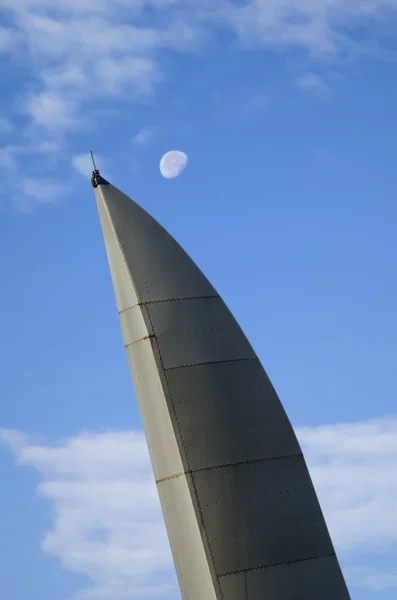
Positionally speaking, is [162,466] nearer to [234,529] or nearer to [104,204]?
[234,529]

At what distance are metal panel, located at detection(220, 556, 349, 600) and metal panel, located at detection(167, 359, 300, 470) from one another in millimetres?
2263

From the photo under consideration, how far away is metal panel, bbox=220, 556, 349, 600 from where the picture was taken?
19.5 metres

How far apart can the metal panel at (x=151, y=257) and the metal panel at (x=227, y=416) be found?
183 centimetres

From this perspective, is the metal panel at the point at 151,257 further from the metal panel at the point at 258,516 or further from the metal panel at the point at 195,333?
the metal panel at the point at 258,516

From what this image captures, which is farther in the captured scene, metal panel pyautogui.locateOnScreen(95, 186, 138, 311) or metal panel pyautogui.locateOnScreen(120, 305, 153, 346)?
metal panel pyautogui.locateOnScreen(95, 186, 138, 311)

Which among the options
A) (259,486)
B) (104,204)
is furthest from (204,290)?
(259,486)

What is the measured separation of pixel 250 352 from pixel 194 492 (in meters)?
3.32

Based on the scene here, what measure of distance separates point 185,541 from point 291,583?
90.0 inches

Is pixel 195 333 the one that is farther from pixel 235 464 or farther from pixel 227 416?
pixel 235 464

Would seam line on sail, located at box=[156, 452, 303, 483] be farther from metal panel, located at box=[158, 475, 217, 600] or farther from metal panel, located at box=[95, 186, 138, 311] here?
metal panel, located at box=[95, 186, 138, 311]

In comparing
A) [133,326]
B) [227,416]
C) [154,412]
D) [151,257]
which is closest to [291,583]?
[227,416]

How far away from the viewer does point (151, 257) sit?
71.2 ft

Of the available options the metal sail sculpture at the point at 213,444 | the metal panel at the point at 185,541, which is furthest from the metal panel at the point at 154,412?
the metal panel at the point at 185,541

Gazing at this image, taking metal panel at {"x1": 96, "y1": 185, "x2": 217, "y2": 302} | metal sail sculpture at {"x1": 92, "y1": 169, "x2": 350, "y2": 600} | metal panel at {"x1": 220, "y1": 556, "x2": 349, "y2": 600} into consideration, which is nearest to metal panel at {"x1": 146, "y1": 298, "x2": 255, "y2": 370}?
metal sail sculpture at {"x1": 92, "y1": 169, "x2": 350, "y2": 600}
